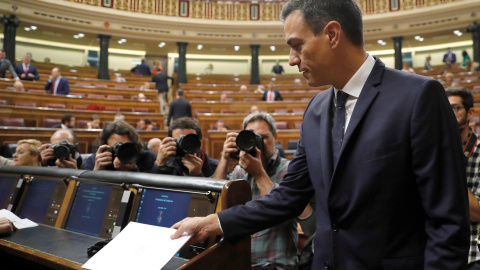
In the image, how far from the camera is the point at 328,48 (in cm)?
81

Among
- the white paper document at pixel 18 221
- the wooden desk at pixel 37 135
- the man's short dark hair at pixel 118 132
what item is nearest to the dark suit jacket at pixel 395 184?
the white paper document at pixel 18 221

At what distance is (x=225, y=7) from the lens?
10.9m

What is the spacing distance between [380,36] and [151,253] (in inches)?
436

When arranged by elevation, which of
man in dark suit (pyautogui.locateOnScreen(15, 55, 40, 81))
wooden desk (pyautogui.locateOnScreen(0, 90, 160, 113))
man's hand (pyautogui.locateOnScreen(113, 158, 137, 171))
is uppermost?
man in dark suit (pyautogui.locateOnScreen(15, 55, 40, 81))

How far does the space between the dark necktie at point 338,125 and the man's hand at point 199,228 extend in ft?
1.11

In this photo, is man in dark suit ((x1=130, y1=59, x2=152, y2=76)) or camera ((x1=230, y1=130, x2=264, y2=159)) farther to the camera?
man in dark suit ((x1=130, y1=59, x2=152, y2=76))

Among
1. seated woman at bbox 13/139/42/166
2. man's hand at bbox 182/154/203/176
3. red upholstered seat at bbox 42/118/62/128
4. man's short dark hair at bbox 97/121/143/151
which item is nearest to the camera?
man's hand at bbox 182/154/203/176

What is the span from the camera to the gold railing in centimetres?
988

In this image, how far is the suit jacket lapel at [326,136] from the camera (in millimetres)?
820

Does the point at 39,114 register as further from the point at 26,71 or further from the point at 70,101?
the point at 26,71

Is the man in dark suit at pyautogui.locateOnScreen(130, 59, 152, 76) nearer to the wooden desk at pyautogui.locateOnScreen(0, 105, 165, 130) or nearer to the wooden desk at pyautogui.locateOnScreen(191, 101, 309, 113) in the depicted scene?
the wooden desk at pyautogui.locateOnScreen(191, 101, 309, 113)

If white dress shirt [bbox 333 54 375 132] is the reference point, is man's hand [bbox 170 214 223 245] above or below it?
below

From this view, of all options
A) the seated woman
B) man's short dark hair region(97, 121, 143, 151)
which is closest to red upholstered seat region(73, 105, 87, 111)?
the seated woman

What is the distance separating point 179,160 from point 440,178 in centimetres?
124
